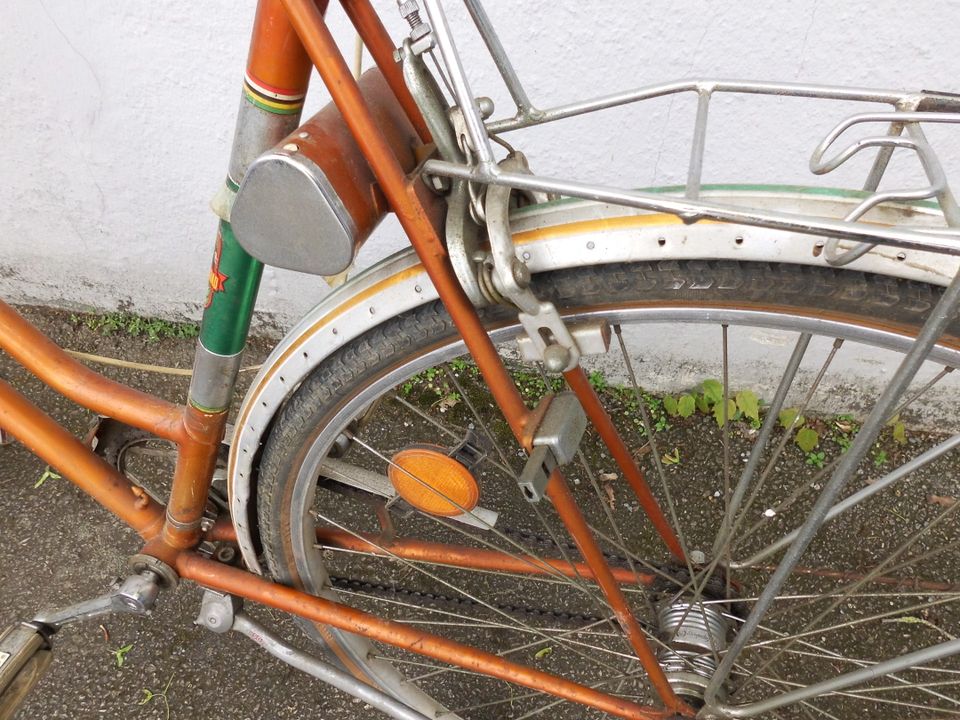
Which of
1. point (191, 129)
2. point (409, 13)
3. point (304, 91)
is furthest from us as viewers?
point (191, 129)

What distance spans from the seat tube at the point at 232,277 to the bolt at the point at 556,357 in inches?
13.0

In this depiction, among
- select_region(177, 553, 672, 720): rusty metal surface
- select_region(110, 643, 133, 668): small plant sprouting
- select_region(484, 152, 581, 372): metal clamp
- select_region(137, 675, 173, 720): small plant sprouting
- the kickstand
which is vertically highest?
select_region(484, 152, 581, 372): metal clamp

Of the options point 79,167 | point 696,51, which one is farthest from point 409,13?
point 79,167

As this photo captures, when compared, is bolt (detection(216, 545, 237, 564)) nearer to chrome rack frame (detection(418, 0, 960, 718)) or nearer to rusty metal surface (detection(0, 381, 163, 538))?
rusty metal surface (detection(0, 381, 163, 538))

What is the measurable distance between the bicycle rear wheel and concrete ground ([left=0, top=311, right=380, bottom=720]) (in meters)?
0.19

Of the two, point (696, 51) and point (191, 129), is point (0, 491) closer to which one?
point (191, 129)

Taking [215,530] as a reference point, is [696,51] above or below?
above

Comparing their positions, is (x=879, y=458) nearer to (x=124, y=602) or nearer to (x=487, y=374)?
(x=487, y=374)

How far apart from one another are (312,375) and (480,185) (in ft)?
0.97

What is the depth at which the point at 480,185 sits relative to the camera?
70 cm

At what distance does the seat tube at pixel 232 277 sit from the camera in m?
0.69

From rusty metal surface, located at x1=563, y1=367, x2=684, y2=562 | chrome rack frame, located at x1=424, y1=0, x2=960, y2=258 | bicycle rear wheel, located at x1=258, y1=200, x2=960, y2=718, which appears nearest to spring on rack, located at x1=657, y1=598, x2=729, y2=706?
bicycle rear wheel, located at x1=258, y1=200, x2=960, y2=718

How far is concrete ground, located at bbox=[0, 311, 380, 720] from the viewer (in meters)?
1.31

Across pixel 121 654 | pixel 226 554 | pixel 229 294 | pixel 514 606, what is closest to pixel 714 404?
pixel 514 606
